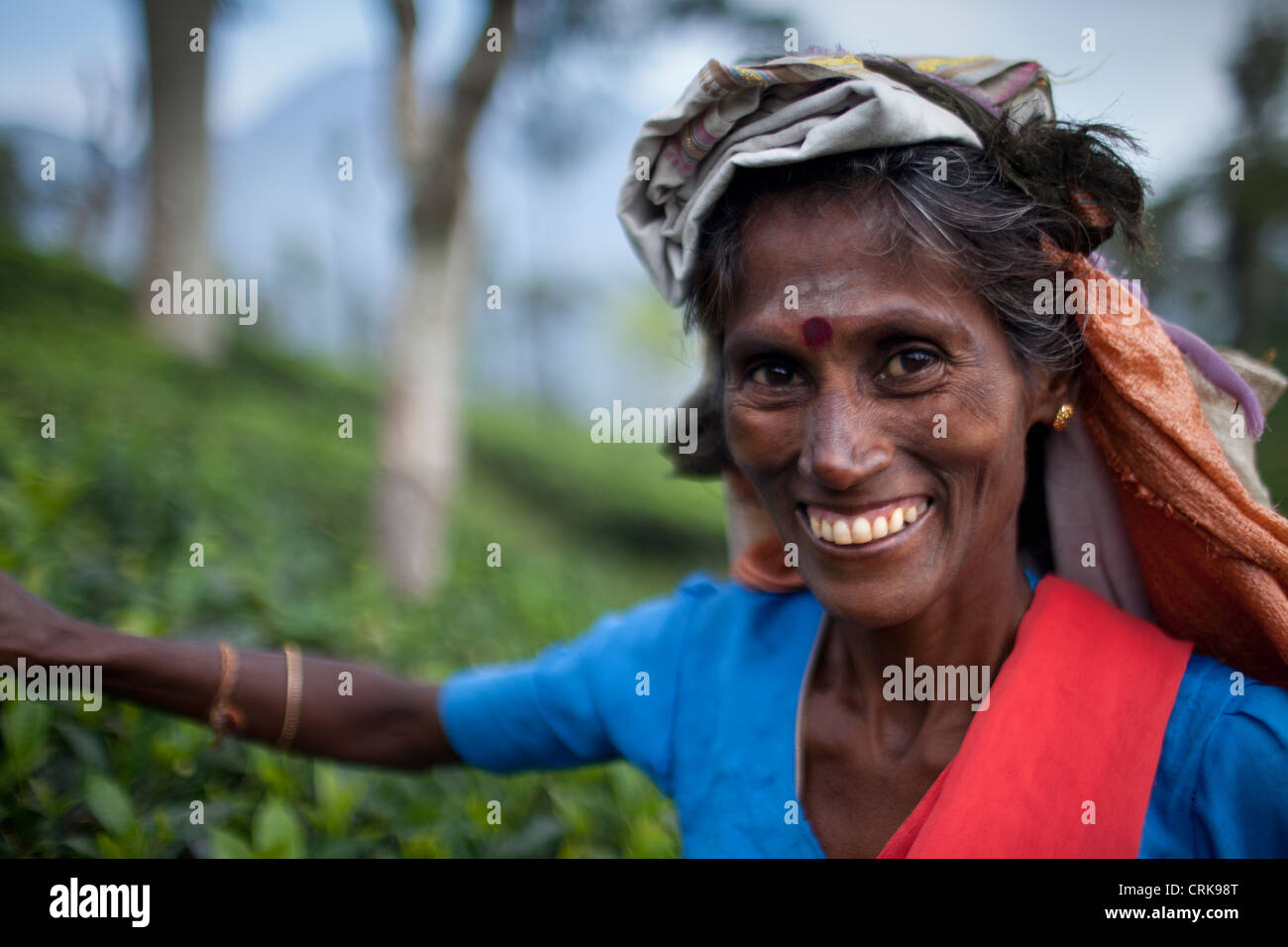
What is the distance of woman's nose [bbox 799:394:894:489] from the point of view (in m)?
1.53

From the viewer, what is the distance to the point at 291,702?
1.99m

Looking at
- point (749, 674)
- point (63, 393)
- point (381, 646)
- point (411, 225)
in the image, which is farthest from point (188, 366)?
point (749, 674)

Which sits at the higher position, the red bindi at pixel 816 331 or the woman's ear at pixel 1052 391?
the red bindi at pixel 816 331

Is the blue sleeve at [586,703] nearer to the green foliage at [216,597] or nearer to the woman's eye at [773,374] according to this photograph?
the green foliage at [216,597]

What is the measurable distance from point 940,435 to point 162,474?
14.1 ft

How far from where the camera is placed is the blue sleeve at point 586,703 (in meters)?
2.00

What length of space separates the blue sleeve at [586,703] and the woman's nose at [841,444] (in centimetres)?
62

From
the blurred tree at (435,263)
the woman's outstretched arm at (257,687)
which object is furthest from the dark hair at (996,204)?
the blurred tree at (435,263)

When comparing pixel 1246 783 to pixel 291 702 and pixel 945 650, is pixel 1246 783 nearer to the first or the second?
pixel 945 650

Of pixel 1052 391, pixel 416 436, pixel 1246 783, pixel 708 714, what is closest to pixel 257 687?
pixel 708 714

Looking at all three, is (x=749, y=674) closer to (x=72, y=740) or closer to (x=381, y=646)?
(x=72, y=740)

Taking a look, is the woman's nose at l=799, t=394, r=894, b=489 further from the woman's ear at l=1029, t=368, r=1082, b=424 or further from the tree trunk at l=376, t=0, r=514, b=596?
the tree trunk at l=376, t=0, r=514, b=596

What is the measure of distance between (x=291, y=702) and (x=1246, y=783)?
170 cm

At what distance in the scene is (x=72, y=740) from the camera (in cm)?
213
